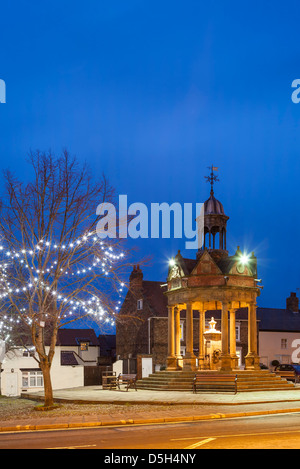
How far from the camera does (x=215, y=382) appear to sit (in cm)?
3334

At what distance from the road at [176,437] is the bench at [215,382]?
1390 centimetres

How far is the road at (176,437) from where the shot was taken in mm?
12898

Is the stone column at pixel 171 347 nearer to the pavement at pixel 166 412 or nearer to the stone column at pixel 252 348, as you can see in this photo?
the stone column at pixel 252 348

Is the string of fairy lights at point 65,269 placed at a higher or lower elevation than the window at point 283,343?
higher

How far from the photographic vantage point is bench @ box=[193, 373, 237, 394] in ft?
107

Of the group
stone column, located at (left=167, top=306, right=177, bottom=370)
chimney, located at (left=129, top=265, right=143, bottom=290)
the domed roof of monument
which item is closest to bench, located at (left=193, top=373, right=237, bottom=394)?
stone column, located at (left=167, top=306, right=177, bottom=370)

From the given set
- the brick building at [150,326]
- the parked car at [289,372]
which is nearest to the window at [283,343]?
the brick building at [150,326]

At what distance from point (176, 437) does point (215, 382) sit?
1945 centimetres

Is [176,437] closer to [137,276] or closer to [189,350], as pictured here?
[189,350]

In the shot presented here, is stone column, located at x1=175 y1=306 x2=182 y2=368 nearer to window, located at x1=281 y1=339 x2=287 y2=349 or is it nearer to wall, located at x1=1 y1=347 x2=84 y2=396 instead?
wall, located at x1=1 y1=347 x2=84 y2=396

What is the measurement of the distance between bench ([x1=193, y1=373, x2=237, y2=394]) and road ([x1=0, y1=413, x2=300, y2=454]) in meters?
13.9

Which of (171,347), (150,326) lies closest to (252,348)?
(171,347)
